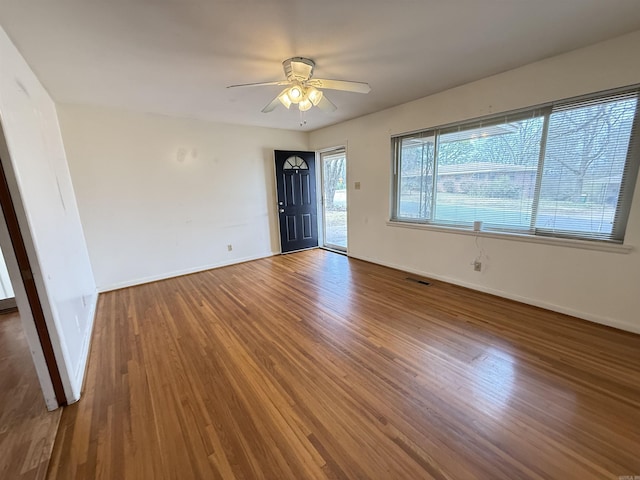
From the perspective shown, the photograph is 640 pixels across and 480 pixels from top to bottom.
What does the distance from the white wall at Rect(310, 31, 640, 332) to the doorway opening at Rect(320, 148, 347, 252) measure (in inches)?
30.2

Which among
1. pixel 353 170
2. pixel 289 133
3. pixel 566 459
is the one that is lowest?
pixel 566 459

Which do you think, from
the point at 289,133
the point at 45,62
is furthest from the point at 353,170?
the point at 45,62

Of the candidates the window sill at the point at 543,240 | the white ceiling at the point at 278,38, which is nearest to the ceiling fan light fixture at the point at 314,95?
the white ceiling at the point at 278,38

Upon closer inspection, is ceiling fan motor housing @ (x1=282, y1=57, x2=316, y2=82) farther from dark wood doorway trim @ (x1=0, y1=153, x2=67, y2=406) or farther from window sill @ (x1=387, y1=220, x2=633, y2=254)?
window sill @ (x1=387, y1=220, x2=633, y2=254)

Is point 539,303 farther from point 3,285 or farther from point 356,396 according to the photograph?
point 3,285

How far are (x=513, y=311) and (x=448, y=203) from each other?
1.49 metres

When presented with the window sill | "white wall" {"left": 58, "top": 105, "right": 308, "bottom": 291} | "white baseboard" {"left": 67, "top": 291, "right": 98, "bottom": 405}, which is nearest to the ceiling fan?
the window sill

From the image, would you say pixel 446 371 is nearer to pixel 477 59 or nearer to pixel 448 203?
pixel 448 203

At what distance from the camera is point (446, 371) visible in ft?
6.26

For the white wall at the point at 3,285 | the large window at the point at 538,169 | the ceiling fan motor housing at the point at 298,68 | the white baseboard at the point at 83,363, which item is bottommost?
the white baseboard at the point at 83,363

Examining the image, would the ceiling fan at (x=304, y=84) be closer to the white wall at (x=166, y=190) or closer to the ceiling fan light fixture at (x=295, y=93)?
the ceiling fan light fixture at (x=295, y=93)

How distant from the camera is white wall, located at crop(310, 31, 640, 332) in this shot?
2246 mm

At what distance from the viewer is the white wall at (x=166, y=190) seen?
11.3ft

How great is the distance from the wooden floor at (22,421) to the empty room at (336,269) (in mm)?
15
